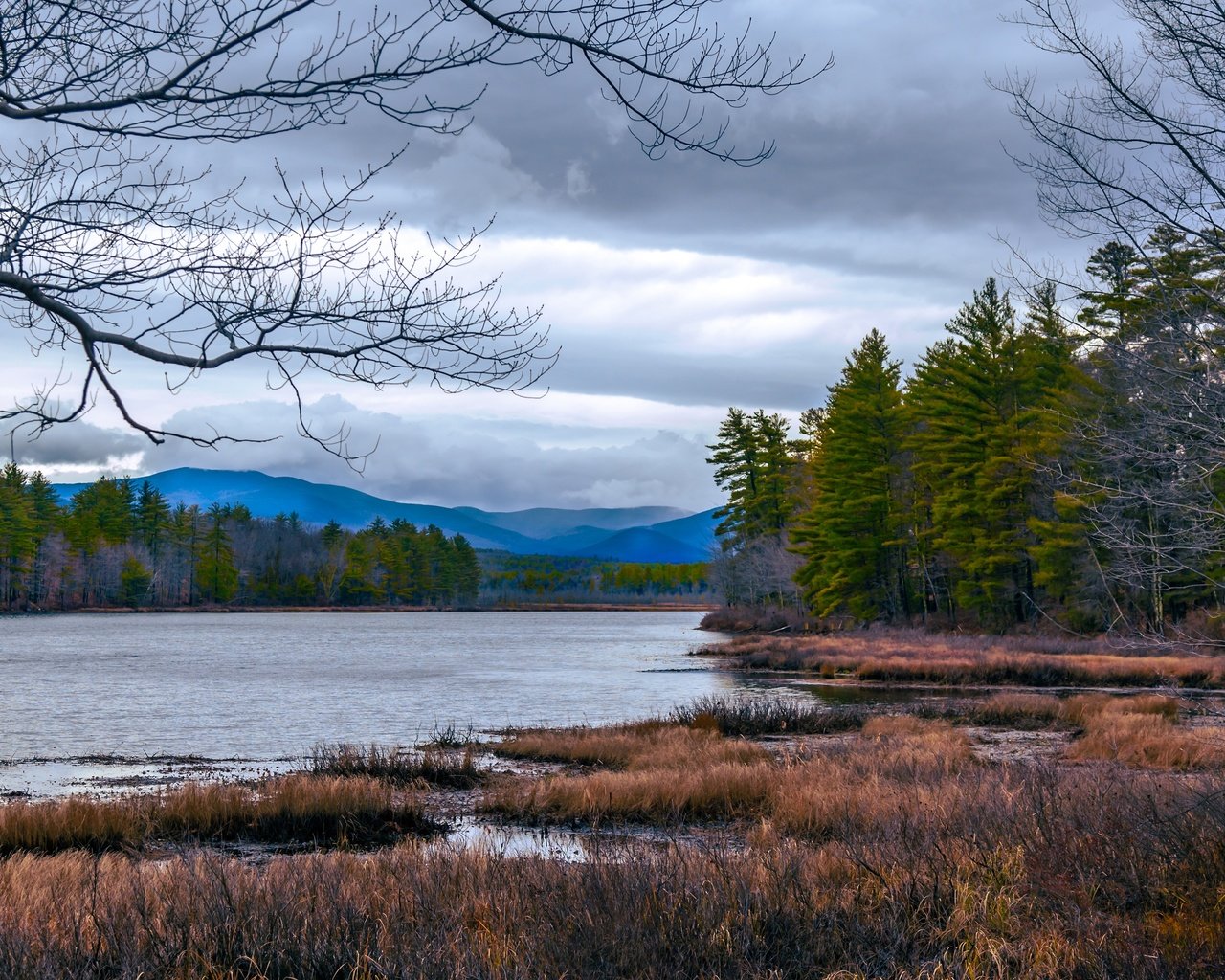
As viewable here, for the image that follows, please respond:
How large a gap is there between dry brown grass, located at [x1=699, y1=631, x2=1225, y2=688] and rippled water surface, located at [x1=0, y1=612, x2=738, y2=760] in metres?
3.83

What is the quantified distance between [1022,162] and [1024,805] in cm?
507

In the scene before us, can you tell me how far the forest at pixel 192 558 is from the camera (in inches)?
4112

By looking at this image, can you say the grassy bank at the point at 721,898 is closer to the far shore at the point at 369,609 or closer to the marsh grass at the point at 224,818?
the marsh grass at the point at 224,818

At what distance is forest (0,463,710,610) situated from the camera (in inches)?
4112

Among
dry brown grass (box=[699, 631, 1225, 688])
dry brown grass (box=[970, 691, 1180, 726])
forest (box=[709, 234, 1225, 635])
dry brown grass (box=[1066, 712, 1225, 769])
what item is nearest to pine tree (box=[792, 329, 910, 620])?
forest (box=[709, 234, 1225, 635])

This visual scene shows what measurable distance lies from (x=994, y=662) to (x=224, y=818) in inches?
1047

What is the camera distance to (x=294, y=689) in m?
32.5

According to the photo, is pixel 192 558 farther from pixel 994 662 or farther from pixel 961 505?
pixel 994 662

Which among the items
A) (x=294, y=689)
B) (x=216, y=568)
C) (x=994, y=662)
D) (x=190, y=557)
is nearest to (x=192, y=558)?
(x=190, y=557)

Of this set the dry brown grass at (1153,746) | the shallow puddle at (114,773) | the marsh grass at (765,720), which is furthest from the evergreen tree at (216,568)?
the dry brown grass at (1153,746)

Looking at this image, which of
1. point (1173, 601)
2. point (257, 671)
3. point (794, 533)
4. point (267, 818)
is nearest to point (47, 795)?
point (267, 818)

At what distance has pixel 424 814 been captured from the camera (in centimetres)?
1280

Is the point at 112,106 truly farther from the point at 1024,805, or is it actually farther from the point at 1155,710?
the point at 1155,710

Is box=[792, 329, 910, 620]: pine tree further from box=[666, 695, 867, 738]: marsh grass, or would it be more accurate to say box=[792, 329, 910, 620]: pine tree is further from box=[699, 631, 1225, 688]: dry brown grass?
box=[666, 695, 867, 738]: marsh grass
